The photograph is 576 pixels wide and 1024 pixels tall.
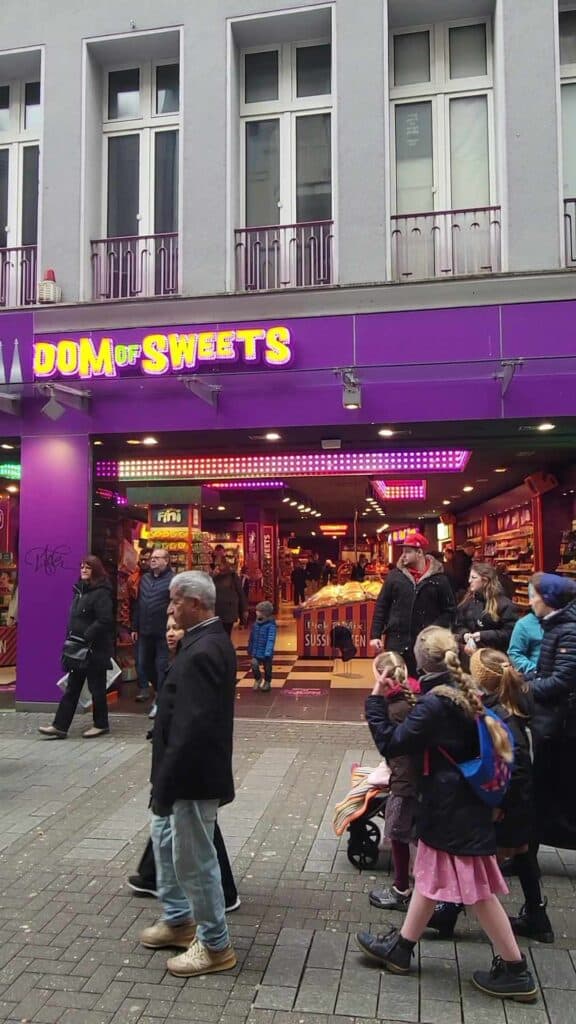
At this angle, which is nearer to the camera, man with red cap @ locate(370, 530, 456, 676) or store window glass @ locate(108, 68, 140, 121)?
man with red cap @ locate(370, 530, 456, 676)

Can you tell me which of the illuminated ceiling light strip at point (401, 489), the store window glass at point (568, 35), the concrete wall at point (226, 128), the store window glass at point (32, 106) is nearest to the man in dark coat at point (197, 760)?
the concrete wall at point (226, 128)

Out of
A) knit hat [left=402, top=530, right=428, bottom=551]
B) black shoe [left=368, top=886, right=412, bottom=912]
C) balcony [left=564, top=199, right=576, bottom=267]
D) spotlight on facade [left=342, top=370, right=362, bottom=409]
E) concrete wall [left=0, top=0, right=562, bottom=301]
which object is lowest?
black shoe [left=368, top=886, right=412, bottom=912]

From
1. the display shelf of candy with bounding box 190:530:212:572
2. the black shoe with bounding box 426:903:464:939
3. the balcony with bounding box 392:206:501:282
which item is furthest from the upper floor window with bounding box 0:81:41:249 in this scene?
the black shoe with bounding box 426:903:464:939

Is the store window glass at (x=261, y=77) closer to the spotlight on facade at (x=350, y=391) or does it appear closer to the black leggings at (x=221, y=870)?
the spotlight on facade at (x=350, y=391)

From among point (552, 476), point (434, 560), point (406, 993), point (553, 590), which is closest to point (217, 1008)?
point (406, 993)

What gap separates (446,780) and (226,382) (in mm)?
6443

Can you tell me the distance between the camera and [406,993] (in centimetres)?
301

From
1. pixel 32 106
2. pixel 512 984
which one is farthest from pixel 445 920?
pixel 32 106

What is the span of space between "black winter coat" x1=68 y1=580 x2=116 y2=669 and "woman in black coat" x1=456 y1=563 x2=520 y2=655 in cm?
354

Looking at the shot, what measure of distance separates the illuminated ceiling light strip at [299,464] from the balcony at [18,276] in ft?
8.40

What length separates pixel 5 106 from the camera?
1022 cm

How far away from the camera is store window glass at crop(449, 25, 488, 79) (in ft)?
29.9

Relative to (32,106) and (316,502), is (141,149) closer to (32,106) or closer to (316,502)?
(32,106)

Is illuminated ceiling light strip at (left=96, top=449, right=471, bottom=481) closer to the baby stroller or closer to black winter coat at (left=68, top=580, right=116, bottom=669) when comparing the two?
black winter coat at (left=68, top=580, right=116, bottom=669)
